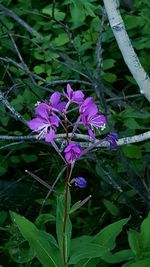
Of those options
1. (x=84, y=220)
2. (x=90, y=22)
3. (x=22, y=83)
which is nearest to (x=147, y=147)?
(x=84, y=220)

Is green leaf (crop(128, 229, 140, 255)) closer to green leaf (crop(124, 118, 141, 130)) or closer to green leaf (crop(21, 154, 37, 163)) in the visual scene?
green leaf (crop(124, 118, 141, 130))

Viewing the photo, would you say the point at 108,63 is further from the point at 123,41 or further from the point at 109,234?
the point at 109,234

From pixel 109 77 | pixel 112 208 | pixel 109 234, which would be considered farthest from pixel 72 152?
pixel 109 77

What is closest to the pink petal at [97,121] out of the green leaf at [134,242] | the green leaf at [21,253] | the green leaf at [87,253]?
the green leaf at [87,253]

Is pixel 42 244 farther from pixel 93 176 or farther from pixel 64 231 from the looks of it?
pixel 93 176

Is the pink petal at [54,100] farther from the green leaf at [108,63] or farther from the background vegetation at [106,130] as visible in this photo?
the green leaf at [108,63]

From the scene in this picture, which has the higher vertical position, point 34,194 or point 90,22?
point 90,22
